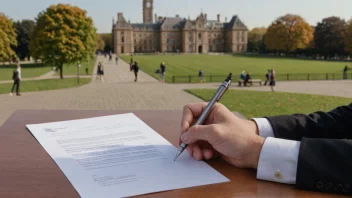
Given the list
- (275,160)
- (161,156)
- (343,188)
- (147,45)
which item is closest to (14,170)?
(161,156)

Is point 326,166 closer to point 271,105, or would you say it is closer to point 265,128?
point 265,128

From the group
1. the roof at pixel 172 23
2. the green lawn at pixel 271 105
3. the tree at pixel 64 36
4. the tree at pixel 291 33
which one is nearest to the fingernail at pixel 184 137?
the green lawn at pixel 271 105

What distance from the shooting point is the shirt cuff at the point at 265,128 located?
2.03 meters

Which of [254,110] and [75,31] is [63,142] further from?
[75,31]

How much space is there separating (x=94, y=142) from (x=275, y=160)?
1.02 metres

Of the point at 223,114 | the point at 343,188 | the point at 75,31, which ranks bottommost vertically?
the point at 343,188

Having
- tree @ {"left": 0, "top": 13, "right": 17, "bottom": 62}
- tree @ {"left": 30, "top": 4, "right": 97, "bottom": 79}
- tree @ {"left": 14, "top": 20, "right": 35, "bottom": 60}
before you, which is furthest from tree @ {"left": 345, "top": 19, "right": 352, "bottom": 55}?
tree @ {"left": 14, "top": 20, "right": 35, "bottom": 60}

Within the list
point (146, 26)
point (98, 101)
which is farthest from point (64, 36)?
point (146, 26)

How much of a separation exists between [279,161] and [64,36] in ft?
98.7

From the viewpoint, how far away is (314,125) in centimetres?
206

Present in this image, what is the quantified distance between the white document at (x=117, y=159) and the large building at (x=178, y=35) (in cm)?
12169

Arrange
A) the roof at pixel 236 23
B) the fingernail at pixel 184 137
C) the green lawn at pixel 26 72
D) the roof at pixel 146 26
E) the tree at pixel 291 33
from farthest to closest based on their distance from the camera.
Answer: the roof at pixel 146 26, the roof at pixel 236 23, the tree at pixel 291 33, the green lawn at pixel 26 72, the fingernail at pixel 184 137

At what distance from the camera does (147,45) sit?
129625mm

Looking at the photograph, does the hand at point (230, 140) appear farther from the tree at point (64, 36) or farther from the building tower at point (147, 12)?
the building tower at point (147, 12)
